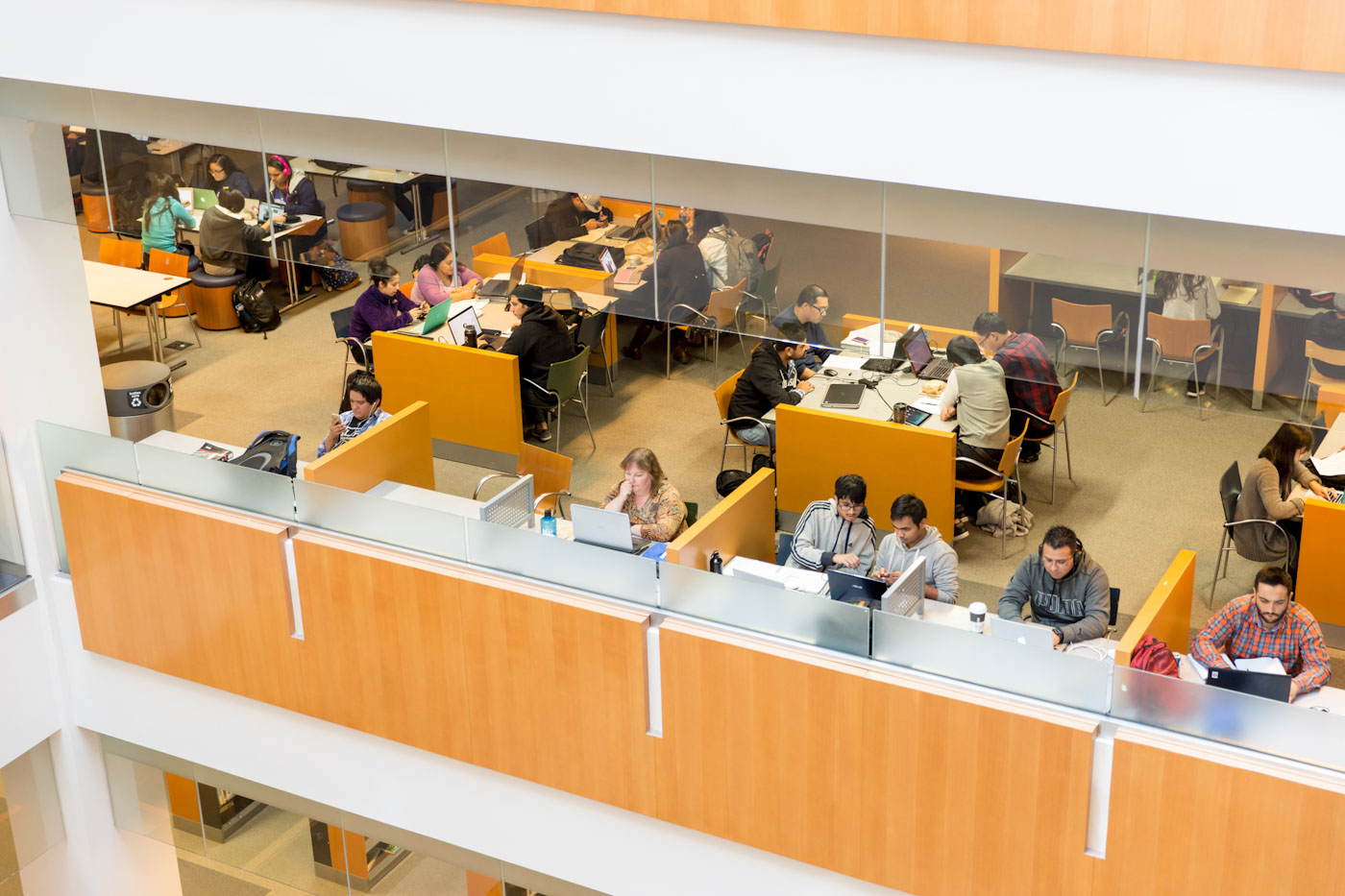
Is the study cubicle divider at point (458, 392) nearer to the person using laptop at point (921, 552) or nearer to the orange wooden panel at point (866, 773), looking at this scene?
the person using laptop at point (921, 552)

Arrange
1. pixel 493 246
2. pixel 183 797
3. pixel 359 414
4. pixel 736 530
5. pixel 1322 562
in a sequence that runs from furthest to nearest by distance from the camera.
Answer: pixel 359 414 → pixel 183 797 → pixel 1322 562 → pixel 736 530 → pixel 493 246

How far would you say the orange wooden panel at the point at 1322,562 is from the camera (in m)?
6.70

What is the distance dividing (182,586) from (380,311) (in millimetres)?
3241

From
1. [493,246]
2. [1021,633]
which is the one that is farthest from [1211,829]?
[493,246]

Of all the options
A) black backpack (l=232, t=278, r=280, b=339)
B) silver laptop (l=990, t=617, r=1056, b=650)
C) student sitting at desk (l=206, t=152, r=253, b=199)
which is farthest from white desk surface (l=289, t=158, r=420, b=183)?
black backpack (l=232, t=278, r=280, b=339)

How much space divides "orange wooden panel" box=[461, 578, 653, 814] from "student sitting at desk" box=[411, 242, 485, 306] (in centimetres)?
141

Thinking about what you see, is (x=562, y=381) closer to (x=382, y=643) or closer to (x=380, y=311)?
(x=380, y=311)

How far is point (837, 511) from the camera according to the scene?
6.34 metres

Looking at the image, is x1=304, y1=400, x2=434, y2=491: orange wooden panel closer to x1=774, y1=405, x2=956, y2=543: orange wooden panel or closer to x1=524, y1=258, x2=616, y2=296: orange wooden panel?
x1=524, y1=258, x2=616, y2=296: orange wooden panel

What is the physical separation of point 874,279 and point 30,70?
370 centimetres

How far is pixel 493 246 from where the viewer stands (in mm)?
5891

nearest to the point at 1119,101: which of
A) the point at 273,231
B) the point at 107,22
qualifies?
the point at 273,231

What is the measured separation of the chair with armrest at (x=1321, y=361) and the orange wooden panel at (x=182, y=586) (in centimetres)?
418

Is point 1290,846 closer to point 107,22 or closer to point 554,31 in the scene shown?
point 554,31
